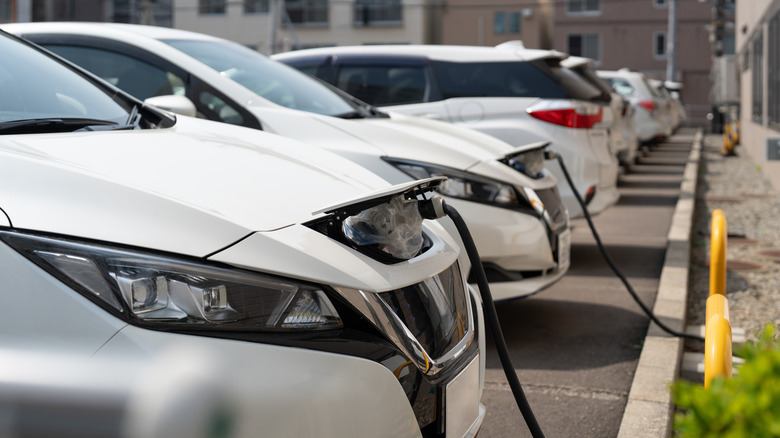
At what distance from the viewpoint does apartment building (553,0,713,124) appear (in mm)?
51344

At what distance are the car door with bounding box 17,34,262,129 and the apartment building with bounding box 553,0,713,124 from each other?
4894 centimetres

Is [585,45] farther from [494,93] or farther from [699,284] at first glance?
[699,284]

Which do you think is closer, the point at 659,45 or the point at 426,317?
the point at 426,317

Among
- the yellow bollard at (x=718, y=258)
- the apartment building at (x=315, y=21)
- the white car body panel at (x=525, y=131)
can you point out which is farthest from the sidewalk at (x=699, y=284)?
the apartment building at (x=315, y=21)

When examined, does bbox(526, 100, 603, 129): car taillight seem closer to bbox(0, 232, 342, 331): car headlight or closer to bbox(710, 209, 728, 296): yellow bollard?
bbox(710, 209, 728, 296): yellow bollard

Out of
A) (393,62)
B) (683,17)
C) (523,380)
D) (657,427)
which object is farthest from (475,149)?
(683,17)

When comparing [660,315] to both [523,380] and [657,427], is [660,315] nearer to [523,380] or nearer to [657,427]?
[523,380]

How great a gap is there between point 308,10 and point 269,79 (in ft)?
150

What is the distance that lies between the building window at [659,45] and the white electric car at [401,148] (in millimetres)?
49367

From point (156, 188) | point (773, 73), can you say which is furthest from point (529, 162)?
point (773, 73)

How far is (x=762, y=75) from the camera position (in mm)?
16703

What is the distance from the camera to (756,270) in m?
6.79

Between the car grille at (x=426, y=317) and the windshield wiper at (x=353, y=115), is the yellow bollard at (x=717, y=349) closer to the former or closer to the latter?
the car grille at (x=426, y=317)

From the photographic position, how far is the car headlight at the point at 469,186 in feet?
15.0
